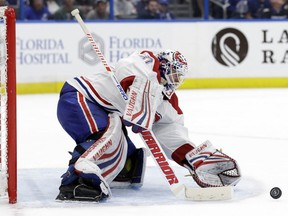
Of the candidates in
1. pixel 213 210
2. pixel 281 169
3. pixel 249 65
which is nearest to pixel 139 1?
pixel 249 65

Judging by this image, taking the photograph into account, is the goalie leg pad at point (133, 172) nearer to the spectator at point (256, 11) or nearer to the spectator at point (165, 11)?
the spectator at point (165, 11)

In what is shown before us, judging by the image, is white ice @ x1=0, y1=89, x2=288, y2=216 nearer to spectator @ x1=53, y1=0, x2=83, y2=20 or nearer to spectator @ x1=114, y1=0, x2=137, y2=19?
spectator @ x1=53, y1=0, x2=83, y2=20

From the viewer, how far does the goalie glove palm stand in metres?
4.25

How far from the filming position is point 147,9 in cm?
988

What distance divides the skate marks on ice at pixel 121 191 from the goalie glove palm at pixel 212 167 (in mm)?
75

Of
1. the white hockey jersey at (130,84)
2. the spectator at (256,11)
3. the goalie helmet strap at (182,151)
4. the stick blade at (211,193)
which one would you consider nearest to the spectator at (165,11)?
the spectator at (256,11)

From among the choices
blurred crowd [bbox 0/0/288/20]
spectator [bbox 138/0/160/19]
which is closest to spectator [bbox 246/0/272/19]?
blurred crowd [bbox 0/0/288/20]

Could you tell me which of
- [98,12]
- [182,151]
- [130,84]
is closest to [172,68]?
[130,84]

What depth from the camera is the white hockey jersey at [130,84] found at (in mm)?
4031

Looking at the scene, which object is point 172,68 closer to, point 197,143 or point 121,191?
point 121,191

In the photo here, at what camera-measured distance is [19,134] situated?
21.1ft

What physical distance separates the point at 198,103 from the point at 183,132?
4160 mm

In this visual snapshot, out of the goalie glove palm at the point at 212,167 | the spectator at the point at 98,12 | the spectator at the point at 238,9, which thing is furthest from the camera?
the spectator at the point at 238,9

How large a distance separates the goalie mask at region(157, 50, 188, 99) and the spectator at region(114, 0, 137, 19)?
5.72 meters
